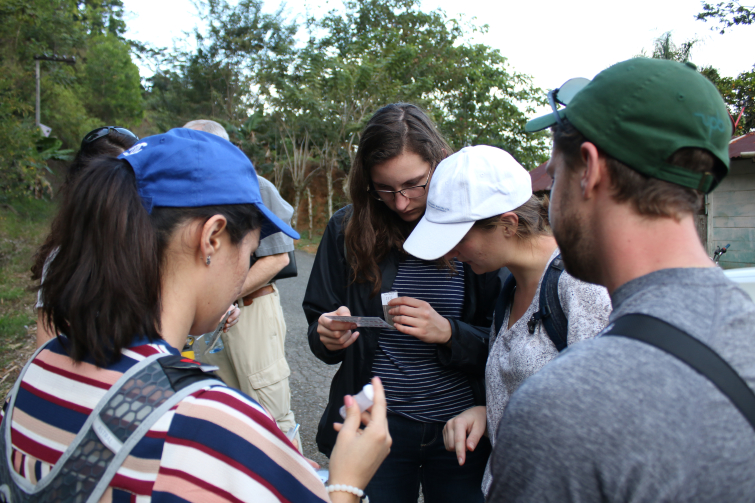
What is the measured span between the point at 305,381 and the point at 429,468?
10.6 feet

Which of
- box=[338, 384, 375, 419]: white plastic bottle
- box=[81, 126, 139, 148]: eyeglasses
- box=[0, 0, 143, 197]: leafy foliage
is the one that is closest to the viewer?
box=[338, 384, 375, 419]: white plastic bottle

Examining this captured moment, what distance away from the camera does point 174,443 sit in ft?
3.04

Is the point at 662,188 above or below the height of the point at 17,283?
above

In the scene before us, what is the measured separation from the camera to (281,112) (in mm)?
20750

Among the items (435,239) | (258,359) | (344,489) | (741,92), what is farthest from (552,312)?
(741,92)

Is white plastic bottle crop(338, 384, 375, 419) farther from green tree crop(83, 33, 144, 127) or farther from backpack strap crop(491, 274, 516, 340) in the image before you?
green tree crop(83, 33, 144, 127)

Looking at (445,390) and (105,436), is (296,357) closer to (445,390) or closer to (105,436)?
(445,390)

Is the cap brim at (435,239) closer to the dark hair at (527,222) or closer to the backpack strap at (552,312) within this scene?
the dark hair at (527,222)

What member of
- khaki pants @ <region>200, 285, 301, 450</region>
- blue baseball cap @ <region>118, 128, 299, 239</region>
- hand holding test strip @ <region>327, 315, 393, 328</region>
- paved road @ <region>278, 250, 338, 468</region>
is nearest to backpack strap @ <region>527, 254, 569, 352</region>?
hand holding test strip @ <region>327, 315, 393, 328</region>

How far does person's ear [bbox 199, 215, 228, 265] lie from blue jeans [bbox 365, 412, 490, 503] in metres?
1.14

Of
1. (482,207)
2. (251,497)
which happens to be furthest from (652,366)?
(482,207)

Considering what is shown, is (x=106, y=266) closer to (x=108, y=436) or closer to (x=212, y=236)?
(x=212, y=236)

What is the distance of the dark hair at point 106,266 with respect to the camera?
1.05m

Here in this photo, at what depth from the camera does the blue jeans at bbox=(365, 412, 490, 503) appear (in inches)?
76.1
